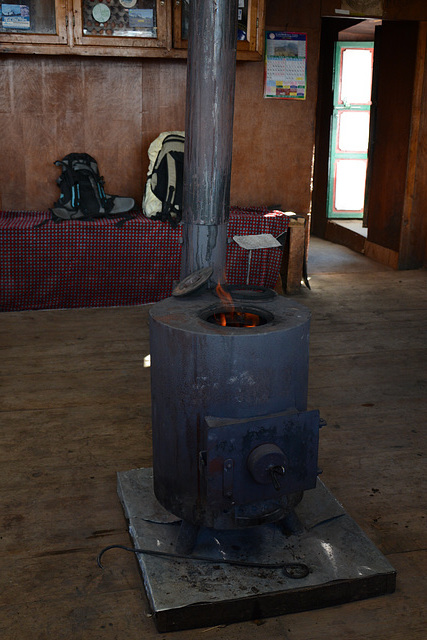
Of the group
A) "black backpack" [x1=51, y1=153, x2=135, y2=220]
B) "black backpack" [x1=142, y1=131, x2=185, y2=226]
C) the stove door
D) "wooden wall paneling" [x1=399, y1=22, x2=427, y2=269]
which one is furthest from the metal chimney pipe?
"wooden wall paneling" [x1=399, y1=22, x2=427, y2=269]

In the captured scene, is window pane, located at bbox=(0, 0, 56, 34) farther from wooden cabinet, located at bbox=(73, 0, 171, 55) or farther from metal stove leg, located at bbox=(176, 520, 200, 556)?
metal stove leg, located at bbox=(176, 520, 200, 556)

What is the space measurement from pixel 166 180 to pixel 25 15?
1.49 meters

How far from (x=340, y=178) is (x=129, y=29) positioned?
3639 mm

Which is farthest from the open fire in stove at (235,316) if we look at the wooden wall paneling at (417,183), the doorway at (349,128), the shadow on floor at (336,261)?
the doorway at (349,128)

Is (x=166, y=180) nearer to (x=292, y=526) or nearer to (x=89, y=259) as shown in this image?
(x=89, y=259)

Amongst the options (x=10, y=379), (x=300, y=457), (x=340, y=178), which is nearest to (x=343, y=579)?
(x=300, y=457)

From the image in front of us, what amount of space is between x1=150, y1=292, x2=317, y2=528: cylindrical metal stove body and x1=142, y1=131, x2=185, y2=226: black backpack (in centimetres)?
297

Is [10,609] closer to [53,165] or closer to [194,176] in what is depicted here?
[194,176]

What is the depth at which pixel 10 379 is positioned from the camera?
11.3 feet

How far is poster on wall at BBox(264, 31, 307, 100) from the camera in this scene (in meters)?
5.27

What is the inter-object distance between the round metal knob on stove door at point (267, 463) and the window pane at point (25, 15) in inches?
155

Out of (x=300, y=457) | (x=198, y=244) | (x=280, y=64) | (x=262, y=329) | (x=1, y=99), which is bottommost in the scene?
(x=300, y=457)

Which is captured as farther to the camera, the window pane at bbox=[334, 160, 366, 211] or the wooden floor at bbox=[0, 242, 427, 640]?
the window pane at bbox=[334, 160, 366, 211]

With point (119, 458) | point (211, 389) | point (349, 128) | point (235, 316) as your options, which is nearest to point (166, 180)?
point (119, 458)
